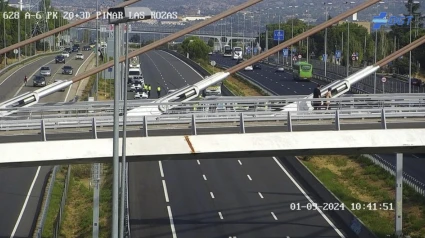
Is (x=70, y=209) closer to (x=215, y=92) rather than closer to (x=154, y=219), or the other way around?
(x=154, y=219)

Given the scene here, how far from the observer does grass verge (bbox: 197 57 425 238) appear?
31.0m

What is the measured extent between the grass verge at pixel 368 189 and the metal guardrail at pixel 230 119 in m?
5.40

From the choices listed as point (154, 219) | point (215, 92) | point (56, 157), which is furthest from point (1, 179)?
point (215, 92)

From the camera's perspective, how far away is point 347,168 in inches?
1682

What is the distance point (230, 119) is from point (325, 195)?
11.4 meters

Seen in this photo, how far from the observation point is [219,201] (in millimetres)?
34656

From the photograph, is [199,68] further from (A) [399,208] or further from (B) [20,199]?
(A) [399,208]

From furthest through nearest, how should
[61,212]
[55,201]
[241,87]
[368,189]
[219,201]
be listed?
[241,87]
[368,189]
[55,201]
[219,201]
[61,212]

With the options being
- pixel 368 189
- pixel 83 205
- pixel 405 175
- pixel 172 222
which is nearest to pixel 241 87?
pixel 405 175

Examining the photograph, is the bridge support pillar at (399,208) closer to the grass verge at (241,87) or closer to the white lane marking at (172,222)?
the white lane marking at (172,222)

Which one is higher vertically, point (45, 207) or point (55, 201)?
point (45, 207)

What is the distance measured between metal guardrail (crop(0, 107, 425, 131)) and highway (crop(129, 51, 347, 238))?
17.7 ft

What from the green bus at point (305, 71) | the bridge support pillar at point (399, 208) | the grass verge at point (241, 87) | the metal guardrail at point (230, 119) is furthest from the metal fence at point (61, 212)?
the green bus at point (305, 71)

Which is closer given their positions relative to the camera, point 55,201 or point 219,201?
point 219,201
